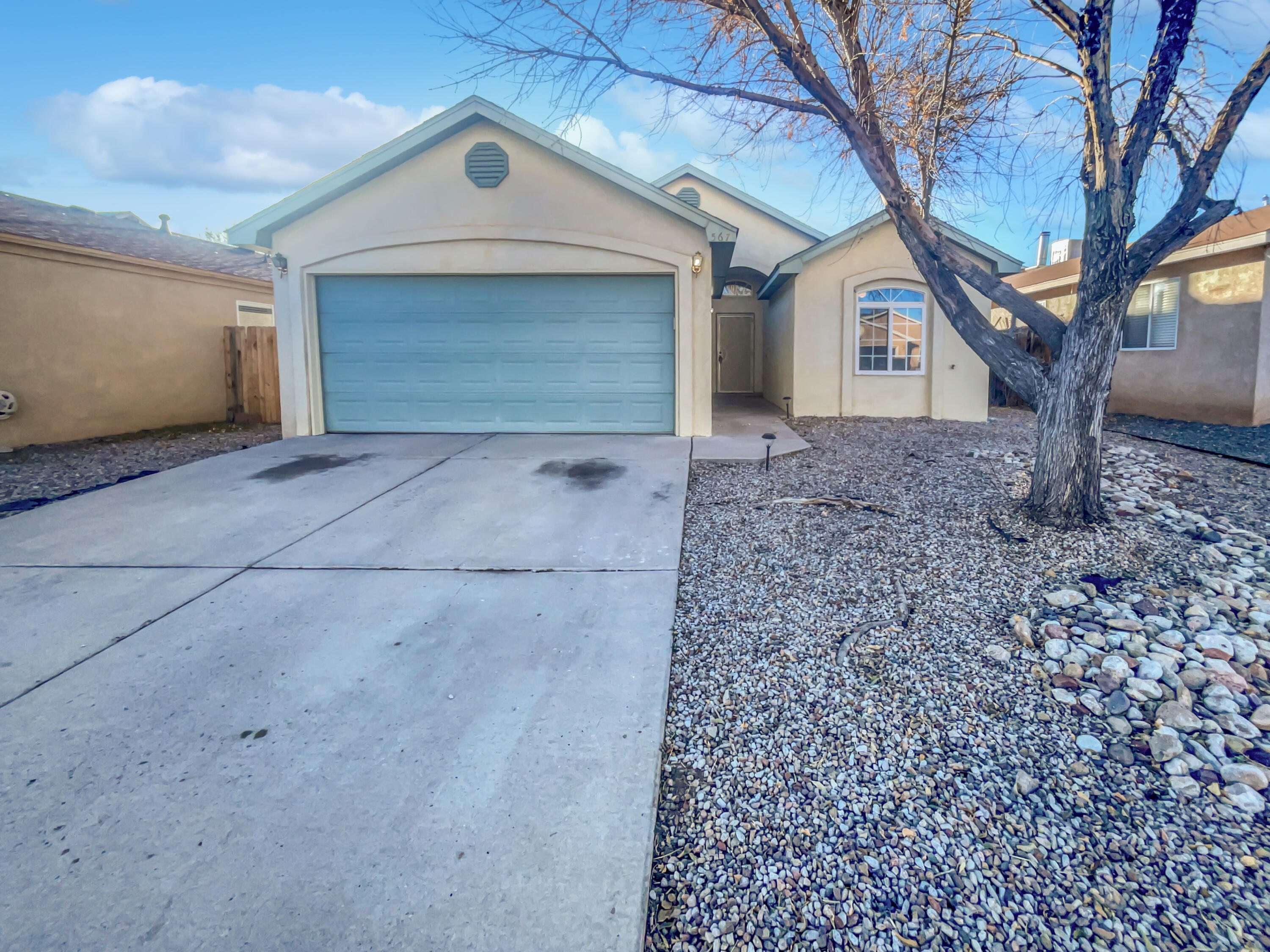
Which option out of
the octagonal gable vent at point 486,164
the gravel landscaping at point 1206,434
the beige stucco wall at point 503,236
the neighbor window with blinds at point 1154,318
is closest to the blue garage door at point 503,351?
the beige stucco wall at point 503,236

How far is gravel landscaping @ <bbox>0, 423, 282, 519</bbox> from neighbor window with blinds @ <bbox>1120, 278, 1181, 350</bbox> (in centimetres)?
1512

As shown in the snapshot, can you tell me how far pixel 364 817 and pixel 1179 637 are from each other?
3893 millimetres

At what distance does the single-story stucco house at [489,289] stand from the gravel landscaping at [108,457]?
5.00 feet

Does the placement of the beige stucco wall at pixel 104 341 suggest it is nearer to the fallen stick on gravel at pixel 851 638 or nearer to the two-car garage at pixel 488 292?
the two-car garage at pixel 488 292

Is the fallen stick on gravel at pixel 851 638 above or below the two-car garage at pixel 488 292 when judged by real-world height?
below

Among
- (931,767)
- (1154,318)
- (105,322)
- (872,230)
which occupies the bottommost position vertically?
(931,767)

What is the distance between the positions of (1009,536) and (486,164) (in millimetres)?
7917

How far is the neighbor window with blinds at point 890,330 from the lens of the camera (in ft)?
39.5

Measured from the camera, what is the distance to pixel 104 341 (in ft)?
34.6

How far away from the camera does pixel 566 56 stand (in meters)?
5.86

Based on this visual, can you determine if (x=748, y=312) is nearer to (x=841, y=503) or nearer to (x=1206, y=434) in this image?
(x=1206, y=434)

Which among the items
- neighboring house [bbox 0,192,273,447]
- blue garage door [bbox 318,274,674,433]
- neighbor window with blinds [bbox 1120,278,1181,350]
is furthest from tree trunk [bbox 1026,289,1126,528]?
neighboring house [bbox 0,192,273,447]

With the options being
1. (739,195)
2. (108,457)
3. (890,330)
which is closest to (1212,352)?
(890,330)

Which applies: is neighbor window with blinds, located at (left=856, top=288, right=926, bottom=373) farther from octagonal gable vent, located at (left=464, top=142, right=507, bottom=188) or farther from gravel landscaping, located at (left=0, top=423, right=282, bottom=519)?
gravel landscaping, located at (left=0, top=423, right=282, bottom=519)
